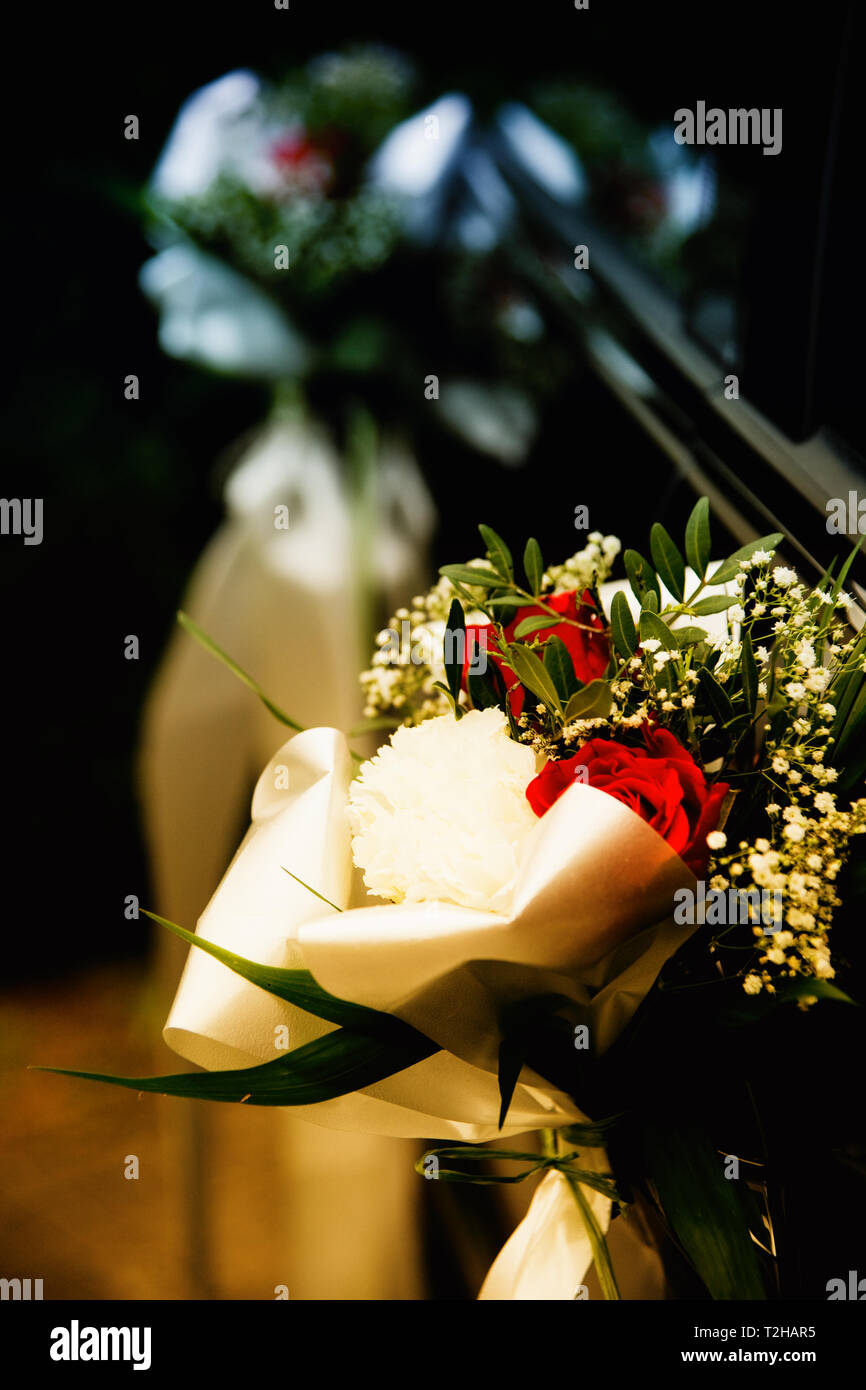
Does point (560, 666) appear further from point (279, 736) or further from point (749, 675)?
point (279, 736)

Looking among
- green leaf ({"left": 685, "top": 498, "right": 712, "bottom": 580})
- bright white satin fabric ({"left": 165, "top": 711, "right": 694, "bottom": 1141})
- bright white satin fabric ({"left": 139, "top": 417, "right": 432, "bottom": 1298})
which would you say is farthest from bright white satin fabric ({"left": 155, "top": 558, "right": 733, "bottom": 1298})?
bright white satin fabric ({"left": 139, "top": 417, "right": 432, "bottom": 1298})

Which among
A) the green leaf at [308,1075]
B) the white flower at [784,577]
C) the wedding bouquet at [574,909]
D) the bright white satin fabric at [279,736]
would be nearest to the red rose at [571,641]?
the wedding bouquet at [574,909]

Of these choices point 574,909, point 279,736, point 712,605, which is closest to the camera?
point 574,909

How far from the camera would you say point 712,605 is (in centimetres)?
54

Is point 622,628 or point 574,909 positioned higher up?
point 622,628

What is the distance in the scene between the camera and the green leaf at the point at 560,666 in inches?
20.9

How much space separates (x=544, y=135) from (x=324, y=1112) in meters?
1.50

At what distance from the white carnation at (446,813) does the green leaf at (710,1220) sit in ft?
0.63

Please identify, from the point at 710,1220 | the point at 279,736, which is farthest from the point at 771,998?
the point at 279,736

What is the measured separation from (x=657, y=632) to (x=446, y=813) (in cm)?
16
